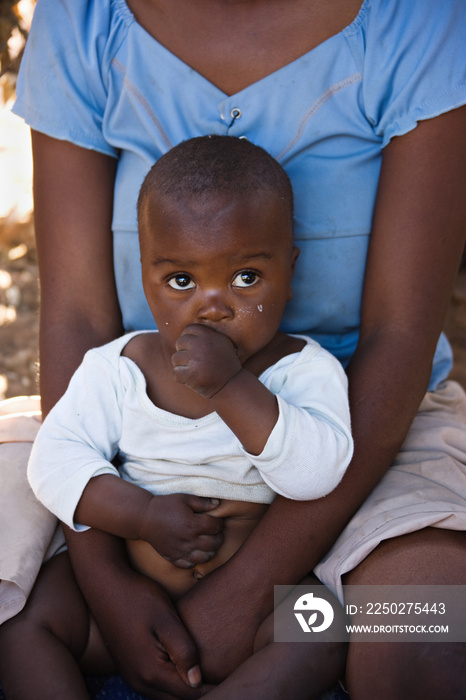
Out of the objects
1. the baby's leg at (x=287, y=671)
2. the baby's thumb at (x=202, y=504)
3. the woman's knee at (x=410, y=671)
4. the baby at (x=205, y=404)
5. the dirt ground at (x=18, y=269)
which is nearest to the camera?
the woman's knee at (x=410, y=671)

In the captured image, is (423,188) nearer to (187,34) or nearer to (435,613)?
(187,34)

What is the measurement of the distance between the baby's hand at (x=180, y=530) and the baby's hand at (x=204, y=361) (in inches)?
9.1

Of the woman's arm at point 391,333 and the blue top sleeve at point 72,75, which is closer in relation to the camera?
the woman's arm at point 391,333

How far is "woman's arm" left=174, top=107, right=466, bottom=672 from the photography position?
1438 millimetres

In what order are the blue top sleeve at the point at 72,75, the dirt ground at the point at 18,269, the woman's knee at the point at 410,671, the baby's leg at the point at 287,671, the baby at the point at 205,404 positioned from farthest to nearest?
the dirt ground at the point at 18,269, the blue top sleeve at the point at 72,75, the baby at the point at 205,404, the baby's leg at the point at 287,671, the woman's knee at the point at 410,671

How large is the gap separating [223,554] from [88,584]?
0.85 feet

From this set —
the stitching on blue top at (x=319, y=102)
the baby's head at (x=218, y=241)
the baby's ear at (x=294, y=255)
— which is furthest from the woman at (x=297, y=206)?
the baby's head at (x=218, y=241)

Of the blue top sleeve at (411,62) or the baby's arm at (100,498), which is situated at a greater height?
the blue top sleeve at (411,62)

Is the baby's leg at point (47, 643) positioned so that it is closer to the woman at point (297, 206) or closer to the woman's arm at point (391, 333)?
the woman at point (297, 206)

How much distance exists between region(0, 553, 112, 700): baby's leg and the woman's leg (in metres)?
0.47

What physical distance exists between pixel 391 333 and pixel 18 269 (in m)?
2.75

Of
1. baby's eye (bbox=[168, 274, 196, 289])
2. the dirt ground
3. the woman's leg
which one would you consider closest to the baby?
baby's eye (bbox=[168, 274, 196, 289])

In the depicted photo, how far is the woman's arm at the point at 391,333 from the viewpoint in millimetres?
1438

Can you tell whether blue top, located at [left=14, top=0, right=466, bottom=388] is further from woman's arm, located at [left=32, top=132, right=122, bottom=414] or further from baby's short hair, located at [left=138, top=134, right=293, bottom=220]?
baby's short hair, located at [left=138, top=134, right=293, bottom=220]
